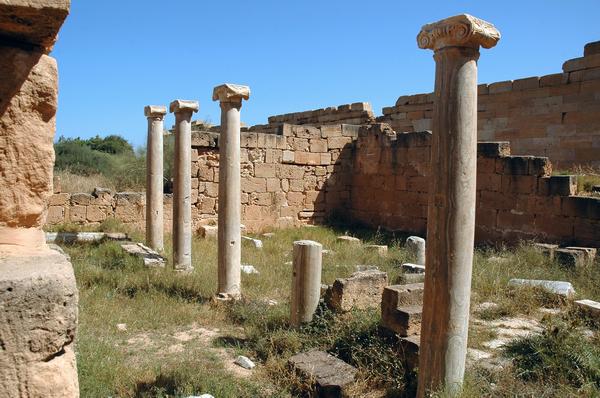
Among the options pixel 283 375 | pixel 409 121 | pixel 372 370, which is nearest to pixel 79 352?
pixel 283 375

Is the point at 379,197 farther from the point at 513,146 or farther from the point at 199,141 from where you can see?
the point at 199,141

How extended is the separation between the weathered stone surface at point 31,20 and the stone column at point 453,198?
2865mm

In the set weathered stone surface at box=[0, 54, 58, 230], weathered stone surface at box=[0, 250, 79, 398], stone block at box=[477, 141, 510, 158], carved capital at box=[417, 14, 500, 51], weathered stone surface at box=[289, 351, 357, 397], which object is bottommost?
weathered stone surface at box=[289, 351, 357, 397]

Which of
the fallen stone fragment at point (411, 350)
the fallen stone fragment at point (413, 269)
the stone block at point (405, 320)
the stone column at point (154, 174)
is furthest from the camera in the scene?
the stone column at point (154, 174)

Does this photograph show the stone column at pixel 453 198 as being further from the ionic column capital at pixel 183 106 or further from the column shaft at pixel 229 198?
the ionic column capital at pixel 183 106

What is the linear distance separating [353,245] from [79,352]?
24.2 ft

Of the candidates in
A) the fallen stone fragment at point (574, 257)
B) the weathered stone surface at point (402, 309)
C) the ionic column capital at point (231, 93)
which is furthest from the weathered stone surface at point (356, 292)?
the fallen stone fragment at point (574, 257)

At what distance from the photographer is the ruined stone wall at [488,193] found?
9.79 meters

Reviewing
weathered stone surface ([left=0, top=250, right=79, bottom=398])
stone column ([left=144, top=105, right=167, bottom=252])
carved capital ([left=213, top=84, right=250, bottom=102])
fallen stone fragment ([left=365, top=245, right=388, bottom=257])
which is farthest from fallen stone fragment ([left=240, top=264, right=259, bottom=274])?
weathered stone surface ([left=0, top=250, right=79, bottom=398])

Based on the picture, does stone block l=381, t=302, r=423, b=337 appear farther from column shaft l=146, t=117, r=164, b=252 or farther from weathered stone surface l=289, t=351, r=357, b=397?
column shaft l=146, t=117, r=164, b=252

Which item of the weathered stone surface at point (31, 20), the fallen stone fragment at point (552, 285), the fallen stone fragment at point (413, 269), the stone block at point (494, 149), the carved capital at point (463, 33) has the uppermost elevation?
the carved capital at point (463, 33)

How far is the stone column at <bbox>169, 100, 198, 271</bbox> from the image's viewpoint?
883 centimetres

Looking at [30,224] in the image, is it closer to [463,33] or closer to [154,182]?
[463,33]

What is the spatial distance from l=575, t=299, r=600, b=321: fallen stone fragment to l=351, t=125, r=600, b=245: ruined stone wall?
3510 mm
